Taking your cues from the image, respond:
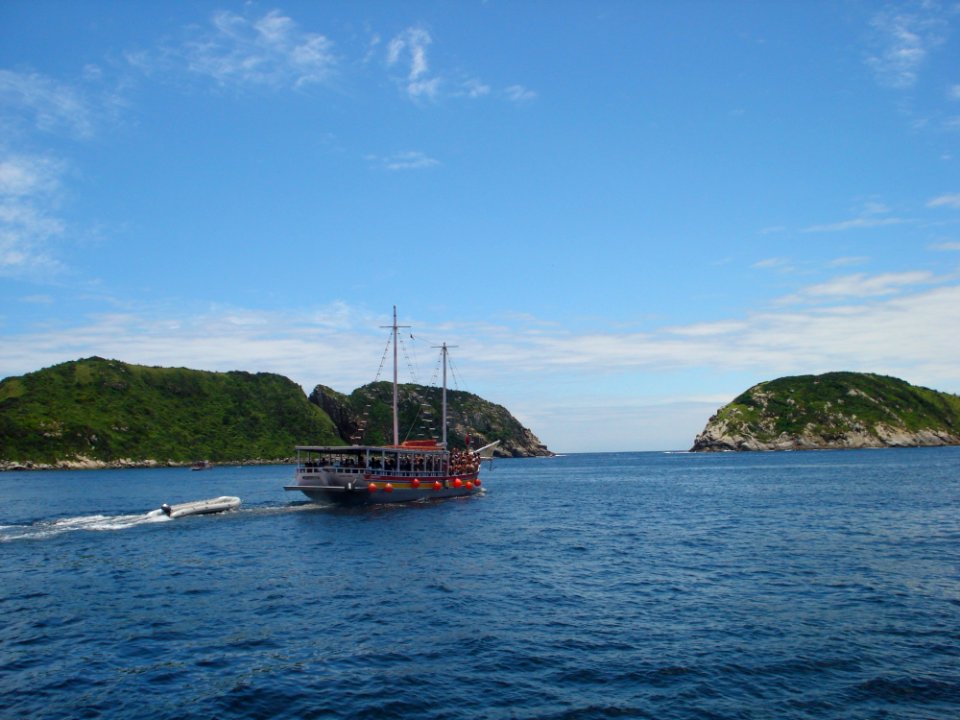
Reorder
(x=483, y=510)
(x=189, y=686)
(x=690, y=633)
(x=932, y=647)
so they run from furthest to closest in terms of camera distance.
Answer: (x=483, y=510) → (x=690, y=633) → (x=932, y=647) → (x=189, y=686)

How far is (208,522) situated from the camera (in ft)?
201

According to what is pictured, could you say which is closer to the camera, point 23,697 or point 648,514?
point 23,697

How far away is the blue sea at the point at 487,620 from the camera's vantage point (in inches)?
739

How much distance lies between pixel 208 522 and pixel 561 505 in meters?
39.1

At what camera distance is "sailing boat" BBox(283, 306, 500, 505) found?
2793 inches

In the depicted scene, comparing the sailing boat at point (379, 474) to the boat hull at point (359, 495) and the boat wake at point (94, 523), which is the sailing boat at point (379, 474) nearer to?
the boat hull at point (359, 495)

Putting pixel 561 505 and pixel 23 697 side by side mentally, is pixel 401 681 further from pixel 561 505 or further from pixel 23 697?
pixel 561 505

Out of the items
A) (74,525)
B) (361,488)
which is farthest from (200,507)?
(361,488)

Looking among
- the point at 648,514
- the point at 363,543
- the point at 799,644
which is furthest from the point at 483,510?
the point at 799,644

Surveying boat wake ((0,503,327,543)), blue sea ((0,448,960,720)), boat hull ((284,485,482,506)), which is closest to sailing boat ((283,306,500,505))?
boat hull ((284,485,482,506))

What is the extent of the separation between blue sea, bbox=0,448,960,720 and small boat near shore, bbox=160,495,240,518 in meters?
7.97

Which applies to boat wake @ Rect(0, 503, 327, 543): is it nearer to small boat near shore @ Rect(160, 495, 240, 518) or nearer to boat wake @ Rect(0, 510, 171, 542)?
boat wake @ Rect(0, 510, 171, 542)

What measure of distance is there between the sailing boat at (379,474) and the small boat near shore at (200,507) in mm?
6158

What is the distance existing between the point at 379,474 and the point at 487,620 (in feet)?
158
